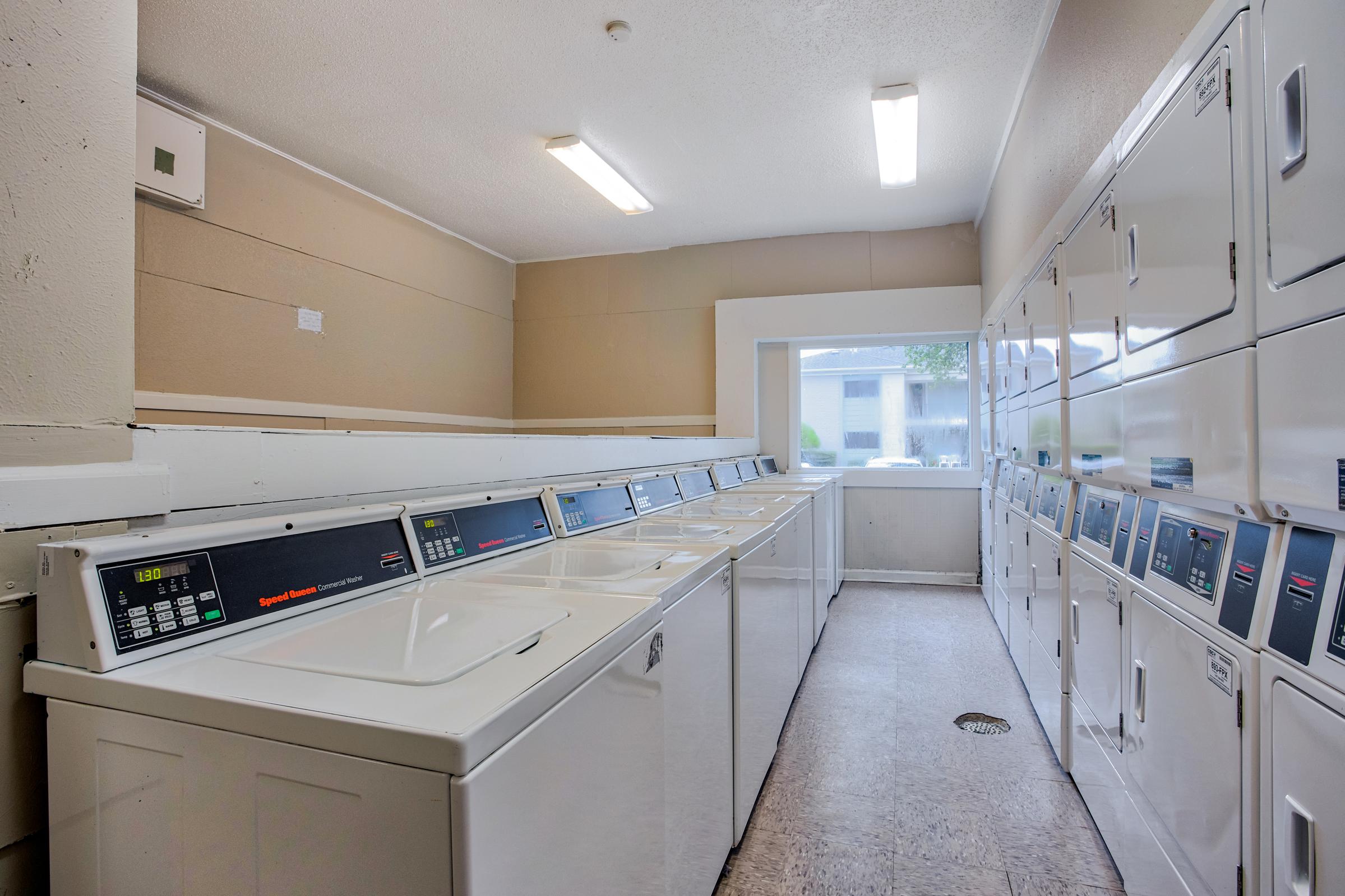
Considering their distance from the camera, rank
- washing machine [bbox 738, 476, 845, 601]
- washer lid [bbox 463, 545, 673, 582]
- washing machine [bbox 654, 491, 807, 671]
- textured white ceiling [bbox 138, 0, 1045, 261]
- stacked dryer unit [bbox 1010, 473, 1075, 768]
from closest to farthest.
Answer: washer lid [bbox 463, 545, 673, 582] → stacked dryer unit [bbox 1010, 473, 1075, 768] → washing machine [bbox 654, 491, 807, 671] → textured white ceiling [bbox 138, 0, 1045, 261] → washing machine [bbox 738, 476, 845, 601]

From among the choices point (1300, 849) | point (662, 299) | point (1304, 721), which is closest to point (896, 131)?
point (662, 299)

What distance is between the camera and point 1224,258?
103 cm

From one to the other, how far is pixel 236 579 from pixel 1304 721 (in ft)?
4.97

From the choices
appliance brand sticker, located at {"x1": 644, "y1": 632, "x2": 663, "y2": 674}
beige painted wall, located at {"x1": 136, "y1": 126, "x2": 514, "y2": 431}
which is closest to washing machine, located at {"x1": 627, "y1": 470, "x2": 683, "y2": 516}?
appliance brand sticker, located at {"x1": 644, "y1": 632, "x2": 663, "y2": 674}

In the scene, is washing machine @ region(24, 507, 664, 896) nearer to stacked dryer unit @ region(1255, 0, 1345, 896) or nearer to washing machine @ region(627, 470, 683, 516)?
stacked dryer unit @ region(1255, 0, 1345, 896)

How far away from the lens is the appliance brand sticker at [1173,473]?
1167mm

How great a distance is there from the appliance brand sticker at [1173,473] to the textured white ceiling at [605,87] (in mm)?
A: 2148

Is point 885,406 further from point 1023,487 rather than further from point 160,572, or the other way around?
point 160,572

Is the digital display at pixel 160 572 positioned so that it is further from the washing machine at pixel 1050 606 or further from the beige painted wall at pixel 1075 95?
the washing machine at pixel 1050 606

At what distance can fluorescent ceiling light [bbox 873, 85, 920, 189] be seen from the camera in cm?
302

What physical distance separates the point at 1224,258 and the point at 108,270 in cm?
183

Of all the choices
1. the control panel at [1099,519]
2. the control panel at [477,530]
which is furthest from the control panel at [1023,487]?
the control panel at [477,530]

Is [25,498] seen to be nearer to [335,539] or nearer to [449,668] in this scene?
[335,539]

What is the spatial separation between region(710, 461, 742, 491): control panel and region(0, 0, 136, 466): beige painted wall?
2721mm
